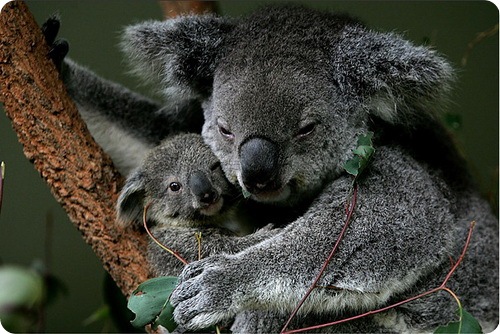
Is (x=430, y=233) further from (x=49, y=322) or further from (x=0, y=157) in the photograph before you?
(x=49, y=322)

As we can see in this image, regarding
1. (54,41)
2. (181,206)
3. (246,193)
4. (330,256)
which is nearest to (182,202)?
(181,206)

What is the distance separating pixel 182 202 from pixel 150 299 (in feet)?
2.06

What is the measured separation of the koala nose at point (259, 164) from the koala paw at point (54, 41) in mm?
1027

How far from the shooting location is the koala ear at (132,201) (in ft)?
8.92

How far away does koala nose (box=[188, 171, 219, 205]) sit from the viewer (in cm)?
268

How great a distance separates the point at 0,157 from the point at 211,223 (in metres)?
2.43

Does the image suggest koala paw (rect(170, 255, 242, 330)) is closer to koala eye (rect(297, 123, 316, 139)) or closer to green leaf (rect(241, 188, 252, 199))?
green leaf (rect(241, 188, 252, 199))

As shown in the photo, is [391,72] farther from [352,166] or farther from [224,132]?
[224,132]

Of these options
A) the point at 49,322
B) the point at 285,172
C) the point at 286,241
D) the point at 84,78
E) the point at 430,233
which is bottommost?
the point at 49,322

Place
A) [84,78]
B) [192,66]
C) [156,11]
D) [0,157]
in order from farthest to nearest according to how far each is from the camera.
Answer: [156,11] → [0,157] → [84,78] → [192,66]

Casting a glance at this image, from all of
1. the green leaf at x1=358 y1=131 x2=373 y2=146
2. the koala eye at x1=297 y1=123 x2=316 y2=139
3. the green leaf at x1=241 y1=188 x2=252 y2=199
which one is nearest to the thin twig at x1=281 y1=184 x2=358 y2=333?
the green leaf at x1=358 y1=131 x2=373 y2=146

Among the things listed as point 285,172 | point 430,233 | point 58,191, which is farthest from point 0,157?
point 430,233

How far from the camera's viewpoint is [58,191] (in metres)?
2.70

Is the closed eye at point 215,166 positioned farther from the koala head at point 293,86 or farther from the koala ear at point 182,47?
the koala ear at point 182,47
